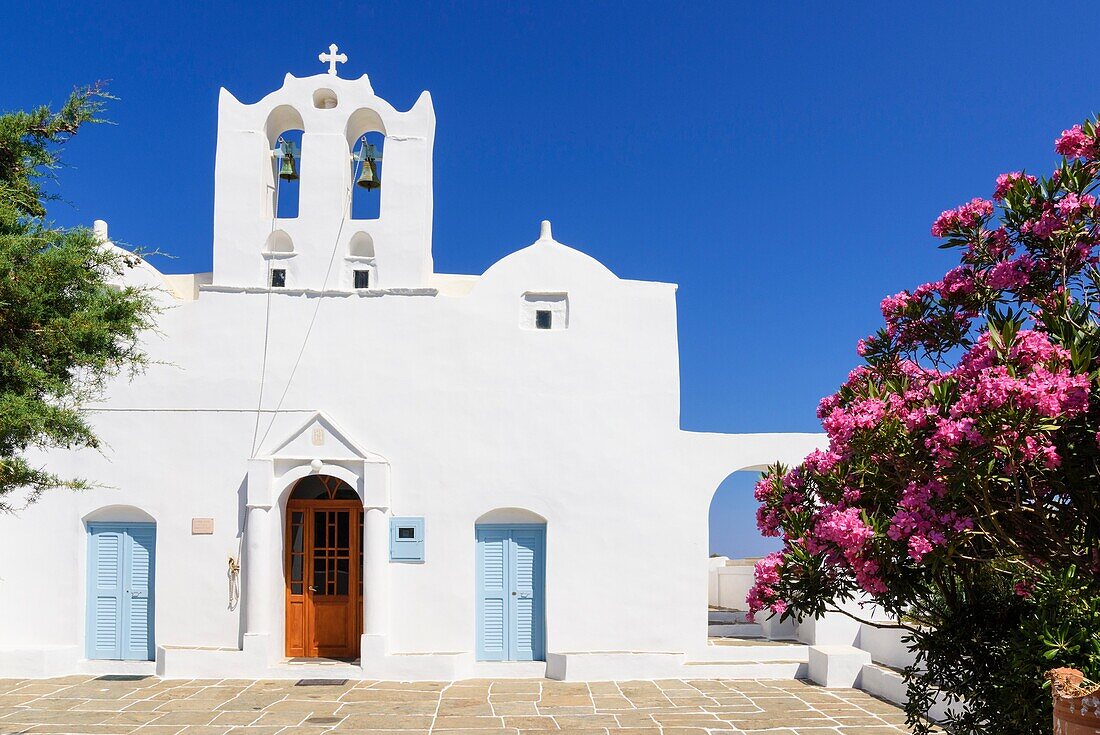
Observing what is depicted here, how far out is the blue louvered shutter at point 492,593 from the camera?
1159 centimetres

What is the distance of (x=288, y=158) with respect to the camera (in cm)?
1241

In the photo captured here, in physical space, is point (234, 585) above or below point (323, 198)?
below

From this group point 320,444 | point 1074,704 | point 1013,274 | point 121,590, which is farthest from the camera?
point 121,590

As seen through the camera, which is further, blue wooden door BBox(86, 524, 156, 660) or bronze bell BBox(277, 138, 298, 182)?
bronze bell BBox(277, 138, 298, 182)

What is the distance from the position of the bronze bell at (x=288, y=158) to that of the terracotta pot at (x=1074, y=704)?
10.9 meters

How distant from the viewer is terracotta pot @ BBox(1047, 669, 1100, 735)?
12.6 ft

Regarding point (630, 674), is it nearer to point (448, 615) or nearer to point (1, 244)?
point (448, 615)

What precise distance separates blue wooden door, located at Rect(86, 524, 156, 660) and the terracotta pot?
416 inches

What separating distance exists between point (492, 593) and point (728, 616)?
5.67 m

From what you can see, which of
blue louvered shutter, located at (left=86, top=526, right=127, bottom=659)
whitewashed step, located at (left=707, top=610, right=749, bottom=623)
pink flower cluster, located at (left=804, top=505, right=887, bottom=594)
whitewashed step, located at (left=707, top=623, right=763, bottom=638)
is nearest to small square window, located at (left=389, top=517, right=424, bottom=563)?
blue louvered shutter, located at (left=86, top=526, right=127, bottom=659)

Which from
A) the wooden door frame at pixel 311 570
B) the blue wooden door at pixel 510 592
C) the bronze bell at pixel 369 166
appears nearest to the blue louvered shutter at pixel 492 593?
the blue wooden door at pixel 510 592

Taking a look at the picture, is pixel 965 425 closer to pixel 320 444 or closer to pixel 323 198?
pixel 320 444

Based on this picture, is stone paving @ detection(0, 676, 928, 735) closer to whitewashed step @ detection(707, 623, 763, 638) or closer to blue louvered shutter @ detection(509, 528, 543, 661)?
blue louvered shutter @ detection(509, 528, 543, 661)

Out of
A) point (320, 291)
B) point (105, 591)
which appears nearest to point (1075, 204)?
point (320, 291)
